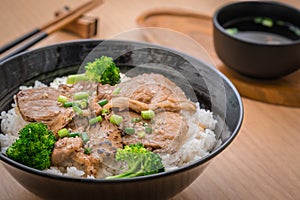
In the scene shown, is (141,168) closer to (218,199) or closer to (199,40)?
(218,199)

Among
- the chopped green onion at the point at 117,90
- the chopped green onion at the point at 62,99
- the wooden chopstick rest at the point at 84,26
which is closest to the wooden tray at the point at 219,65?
the wooden chopstick rest at the point at 84,26

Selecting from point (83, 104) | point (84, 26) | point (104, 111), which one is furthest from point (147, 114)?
point (84, 26)

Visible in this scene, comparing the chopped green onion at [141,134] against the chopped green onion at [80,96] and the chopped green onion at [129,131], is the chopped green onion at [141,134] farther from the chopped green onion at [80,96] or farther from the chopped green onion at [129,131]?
the chopped green onion at [80,96]

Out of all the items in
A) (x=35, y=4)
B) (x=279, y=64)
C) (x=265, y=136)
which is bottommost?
(x=265, y=136)

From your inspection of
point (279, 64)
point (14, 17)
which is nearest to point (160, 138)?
point (279, 64)

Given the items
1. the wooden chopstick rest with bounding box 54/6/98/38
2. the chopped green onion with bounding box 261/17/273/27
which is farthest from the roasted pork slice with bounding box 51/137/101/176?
the chopped green onion with bounding box 261/17/273/27

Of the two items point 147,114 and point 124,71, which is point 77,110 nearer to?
point 147,114
